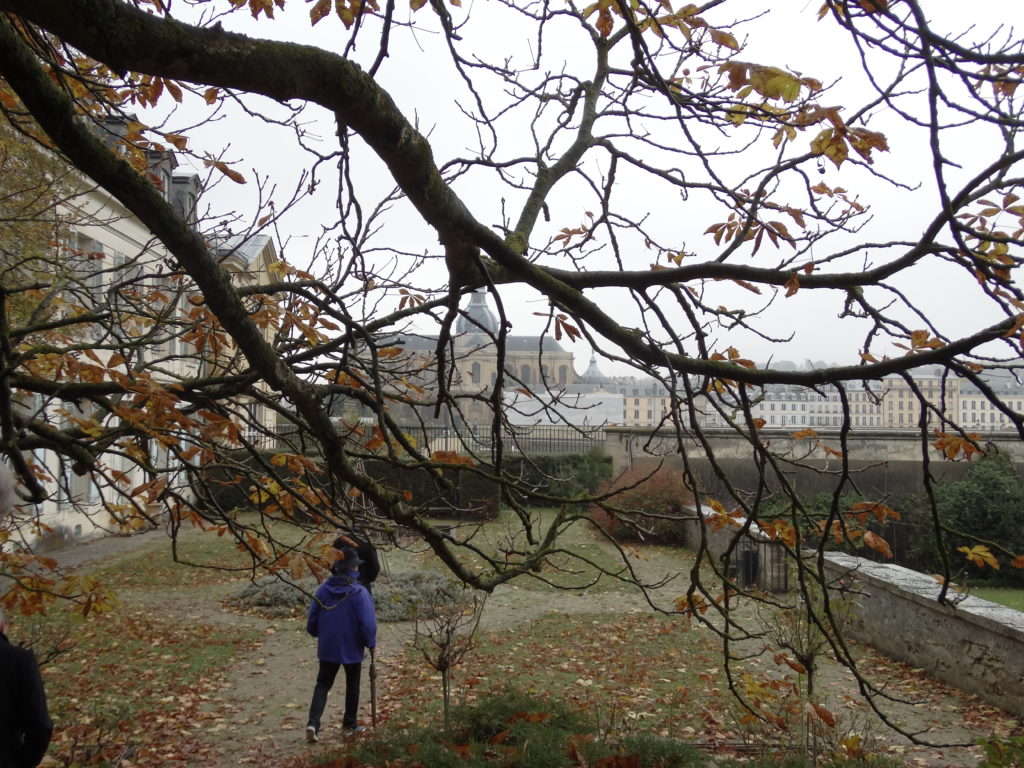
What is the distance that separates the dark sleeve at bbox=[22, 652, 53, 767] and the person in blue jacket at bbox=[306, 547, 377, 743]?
3641mm

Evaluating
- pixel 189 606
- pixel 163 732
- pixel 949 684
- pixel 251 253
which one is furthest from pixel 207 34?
pixel 251 253

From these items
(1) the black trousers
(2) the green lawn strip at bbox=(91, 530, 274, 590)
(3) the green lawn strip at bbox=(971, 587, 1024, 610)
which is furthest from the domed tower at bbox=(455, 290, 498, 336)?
(3) the green lawn strip at bbox=(971, 587, 1024, 610)

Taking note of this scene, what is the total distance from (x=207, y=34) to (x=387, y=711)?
625 cm

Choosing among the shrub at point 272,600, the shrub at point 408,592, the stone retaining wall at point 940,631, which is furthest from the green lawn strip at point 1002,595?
the shrub at point 272,600

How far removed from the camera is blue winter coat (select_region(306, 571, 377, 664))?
6.13 metres

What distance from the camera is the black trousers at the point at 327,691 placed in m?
6.07

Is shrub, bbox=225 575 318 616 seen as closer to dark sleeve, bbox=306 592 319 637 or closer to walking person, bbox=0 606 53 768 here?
dark sleeve, bbox=306 592 319 637

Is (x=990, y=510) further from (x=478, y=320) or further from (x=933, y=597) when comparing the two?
(x=478, y=320)

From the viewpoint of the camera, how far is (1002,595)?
38.2ft

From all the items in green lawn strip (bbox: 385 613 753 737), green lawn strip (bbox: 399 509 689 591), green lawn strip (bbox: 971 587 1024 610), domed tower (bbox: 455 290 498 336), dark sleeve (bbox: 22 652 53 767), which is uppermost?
domed tower (bbox: 455 290 498 336)

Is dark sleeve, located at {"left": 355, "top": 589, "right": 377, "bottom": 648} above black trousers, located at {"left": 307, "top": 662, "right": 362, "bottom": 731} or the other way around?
above

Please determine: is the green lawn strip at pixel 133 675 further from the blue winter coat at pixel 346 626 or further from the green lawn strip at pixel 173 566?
the green lawn strip at pixel 173 566

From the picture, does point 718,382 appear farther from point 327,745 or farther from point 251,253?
point 251,253

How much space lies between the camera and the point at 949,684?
742 cm
